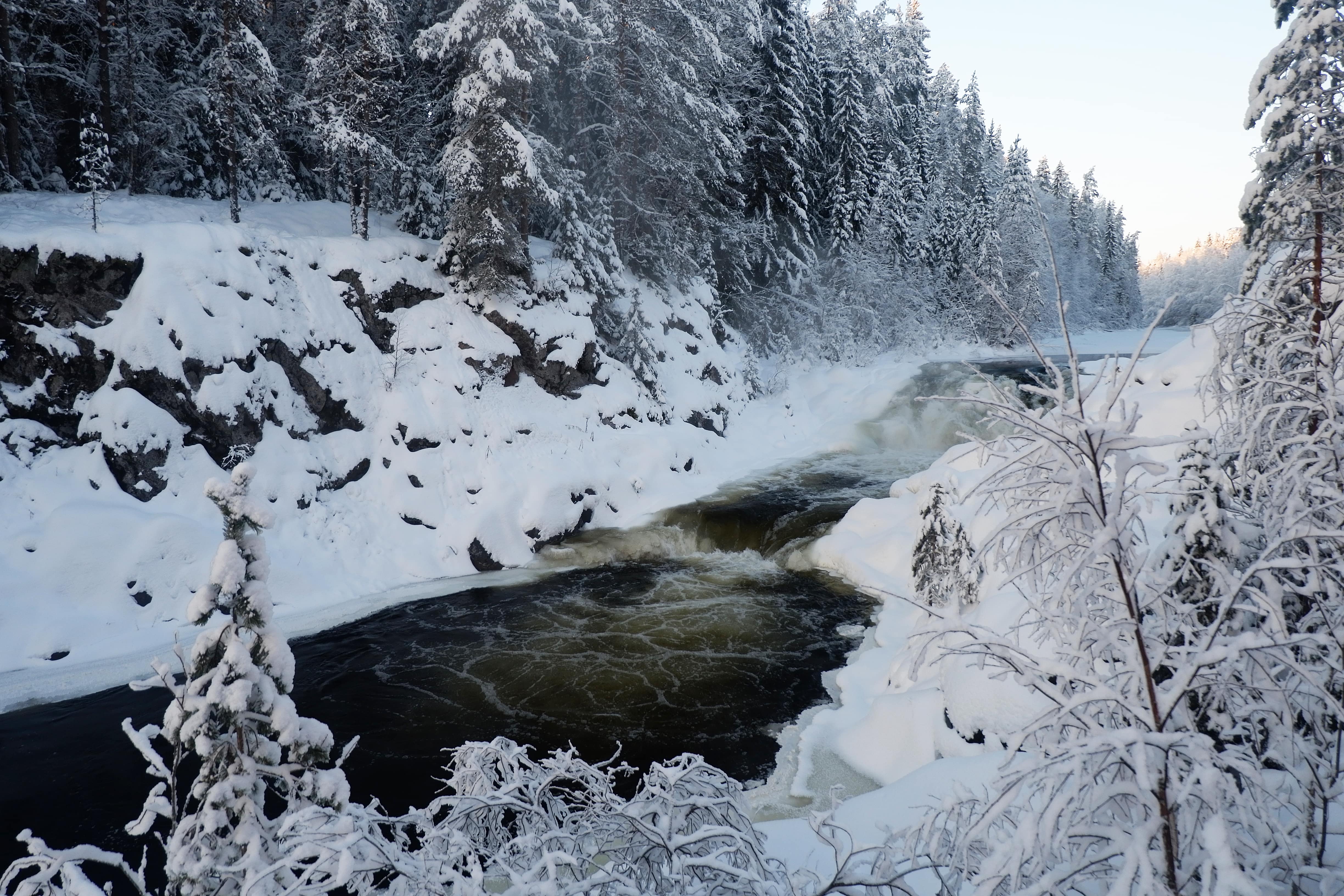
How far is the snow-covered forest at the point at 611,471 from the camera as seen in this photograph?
2.59m

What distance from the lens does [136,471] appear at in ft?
43.1

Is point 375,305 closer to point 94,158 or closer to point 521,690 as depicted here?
point 94,158

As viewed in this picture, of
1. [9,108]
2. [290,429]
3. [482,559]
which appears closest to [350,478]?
[290,429]

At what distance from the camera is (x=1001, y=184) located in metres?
53.8

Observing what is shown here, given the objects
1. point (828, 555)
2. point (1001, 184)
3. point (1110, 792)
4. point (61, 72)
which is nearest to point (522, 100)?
point (61, 72)

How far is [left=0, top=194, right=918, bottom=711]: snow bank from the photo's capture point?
464 inches

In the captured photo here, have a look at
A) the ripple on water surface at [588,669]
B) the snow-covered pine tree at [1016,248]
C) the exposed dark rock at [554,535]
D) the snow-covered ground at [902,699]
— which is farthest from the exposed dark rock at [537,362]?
the snow-covered pine tree at [1016,248]

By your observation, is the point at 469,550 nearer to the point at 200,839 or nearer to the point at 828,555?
the point at 828,555

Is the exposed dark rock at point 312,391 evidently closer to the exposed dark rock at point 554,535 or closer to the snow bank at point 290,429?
the snow bank at point 290,429

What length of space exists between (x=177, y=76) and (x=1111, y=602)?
28.2 meters

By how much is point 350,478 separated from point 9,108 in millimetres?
12718

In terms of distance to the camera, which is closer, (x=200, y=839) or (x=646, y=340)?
(x=200, y=839)

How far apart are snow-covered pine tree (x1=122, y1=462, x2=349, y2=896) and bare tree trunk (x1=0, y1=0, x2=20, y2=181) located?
2026cm

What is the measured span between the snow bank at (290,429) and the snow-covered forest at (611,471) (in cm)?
9
